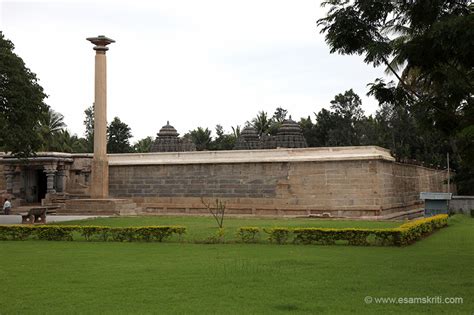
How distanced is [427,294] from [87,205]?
62.5 ft

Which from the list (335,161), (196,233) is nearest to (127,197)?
(335,161)

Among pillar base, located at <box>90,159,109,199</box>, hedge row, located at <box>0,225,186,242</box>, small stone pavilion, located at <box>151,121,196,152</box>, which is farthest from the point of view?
small stone pavilion, located at <box>151,121,196,152</box>

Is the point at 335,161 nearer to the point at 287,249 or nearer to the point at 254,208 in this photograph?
the point at 254,208

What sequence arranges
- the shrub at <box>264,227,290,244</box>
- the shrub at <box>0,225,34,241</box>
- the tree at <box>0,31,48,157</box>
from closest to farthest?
1. the shrub at <box>264,227,290,244</box>
2. the shrub at <box>0,225,34,241</box>
3. the tree at <box>0,31,48,157</box>

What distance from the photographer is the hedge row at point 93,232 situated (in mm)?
14469

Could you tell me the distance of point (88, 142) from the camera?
174 feet

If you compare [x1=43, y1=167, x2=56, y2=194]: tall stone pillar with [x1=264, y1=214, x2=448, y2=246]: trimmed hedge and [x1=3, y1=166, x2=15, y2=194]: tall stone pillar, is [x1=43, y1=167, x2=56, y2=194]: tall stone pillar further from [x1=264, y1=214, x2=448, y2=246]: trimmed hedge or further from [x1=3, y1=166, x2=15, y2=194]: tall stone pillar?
[x1=264, y1=214, x2=448, y2=246]: trimmed hedge

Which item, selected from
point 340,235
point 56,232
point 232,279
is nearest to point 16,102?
point 56,232

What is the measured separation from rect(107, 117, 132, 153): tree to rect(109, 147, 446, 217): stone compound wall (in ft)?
63.2

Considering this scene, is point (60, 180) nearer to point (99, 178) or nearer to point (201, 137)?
point (99, 178)

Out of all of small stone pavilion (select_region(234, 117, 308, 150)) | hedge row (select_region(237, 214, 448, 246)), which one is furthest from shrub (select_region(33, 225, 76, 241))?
small stone pavilion (select_region(234, 117, 308, 150))

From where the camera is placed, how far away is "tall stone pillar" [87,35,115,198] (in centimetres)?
2438

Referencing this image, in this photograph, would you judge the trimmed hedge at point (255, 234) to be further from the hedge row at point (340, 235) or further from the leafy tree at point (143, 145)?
the leafy tree at point (143, 145)

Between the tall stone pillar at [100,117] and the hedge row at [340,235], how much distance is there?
39.5 feet
